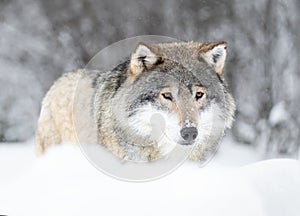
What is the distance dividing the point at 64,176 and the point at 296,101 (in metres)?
2.80

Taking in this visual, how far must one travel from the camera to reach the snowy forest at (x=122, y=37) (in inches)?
187

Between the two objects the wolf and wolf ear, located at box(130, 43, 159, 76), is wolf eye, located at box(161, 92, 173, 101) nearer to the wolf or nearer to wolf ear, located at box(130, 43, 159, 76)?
the wolf

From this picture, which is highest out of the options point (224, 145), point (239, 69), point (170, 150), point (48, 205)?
point (239, 69)

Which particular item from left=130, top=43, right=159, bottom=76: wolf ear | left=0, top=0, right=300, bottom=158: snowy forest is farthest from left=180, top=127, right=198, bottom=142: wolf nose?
left=0, top=0, right=300, bottom=158: snowy forest

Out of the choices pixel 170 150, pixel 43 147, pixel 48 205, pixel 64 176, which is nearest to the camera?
pixel 48 205

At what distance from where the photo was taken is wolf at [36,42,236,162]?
239 cm

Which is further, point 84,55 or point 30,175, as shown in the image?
point 84,55

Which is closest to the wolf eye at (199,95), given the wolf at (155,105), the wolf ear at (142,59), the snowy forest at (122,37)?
the wolf at (155,105)

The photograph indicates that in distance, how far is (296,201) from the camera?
222 centimetres

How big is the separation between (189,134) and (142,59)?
0.39 m

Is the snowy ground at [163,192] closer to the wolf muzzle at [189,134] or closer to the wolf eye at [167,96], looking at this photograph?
the wolf muzzle at [189,134]

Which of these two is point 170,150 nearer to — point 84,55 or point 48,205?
point 48,205

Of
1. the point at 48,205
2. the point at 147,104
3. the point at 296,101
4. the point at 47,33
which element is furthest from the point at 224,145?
the point at 48,205

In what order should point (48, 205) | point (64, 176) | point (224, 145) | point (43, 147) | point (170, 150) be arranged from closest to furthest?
point (48, 205)
point (64, 176)
point (170, 150)
point (43, 147)
point (224, 145)
